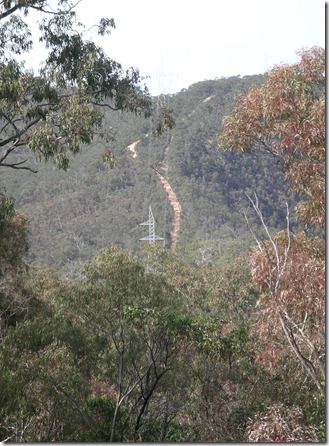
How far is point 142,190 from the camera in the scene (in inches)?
A: 1409

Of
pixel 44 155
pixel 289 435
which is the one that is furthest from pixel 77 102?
pixel 289 435

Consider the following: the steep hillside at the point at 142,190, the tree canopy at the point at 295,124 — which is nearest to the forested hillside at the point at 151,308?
the tree canopy at the point at 295,124

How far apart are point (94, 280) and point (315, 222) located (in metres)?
3.20

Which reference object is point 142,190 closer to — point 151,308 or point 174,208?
point 174,208

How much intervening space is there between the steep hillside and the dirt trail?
113mm

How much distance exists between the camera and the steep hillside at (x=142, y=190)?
31.0m

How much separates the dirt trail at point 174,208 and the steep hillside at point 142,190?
0.11 metres

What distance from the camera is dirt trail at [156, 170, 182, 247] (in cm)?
3211

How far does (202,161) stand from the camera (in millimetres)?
35906

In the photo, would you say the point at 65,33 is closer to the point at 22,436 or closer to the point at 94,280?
the point at 94,280

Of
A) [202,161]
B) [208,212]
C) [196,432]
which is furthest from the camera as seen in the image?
[202,161]

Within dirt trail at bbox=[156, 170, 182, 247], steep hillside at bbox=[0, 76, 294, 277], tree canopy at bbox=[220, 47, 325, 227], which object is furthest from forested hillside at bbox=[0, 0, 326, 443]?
dirt trail at bbox=[156, 170, 182, 247]

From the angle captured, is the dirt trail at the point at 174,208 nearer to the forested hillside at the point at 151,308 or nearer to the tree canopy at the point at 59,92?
the forested hillside at the point at 151,308

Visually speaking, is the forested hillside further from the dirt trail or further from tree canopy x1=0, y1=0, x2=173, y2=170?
the dirt trail
